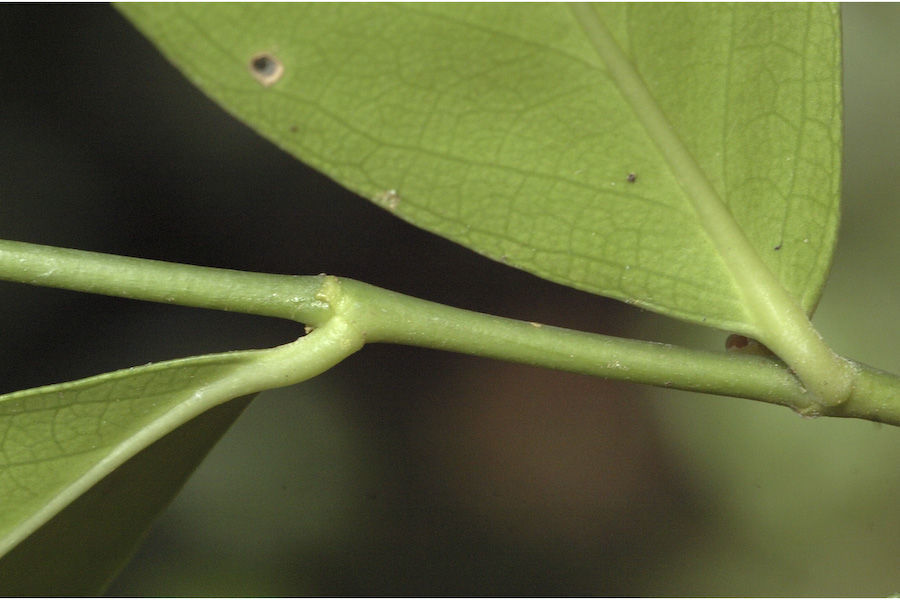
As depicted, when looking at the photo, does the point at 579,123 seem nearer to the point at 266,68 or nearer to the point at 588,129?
the point at 588,129

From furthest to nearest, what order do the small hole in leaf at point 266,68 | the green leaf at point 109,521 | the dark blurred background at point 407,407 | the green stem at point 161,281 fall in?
the dark blurred background at point 407,407 → the green leaf at point 109,521 → the green stem at point 161,281 → the small hole in leaf at point 266,68

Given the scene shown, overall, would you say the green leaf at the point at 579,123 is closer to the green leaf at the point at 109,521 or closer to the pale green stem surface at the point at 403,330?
the pale green stem surface at the point at 403,330

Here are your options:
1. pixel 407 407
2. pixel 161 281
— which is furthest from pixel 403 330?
pixel 407 407

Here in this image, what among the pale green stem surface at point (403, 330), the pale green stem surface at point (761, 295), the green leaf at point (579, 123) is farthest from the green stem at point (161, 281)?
the pale green stem surface at point (761, 295)

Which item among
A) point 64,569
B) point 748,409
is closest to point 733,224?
point 64,569

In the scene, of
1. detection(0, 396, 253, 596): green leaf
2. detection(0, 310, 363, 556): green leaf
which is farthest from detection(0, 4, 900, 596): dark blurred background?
detection(0, 310, 363, 556): green leaf

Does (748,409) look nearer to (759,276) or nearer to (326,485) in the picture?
(326,485)
